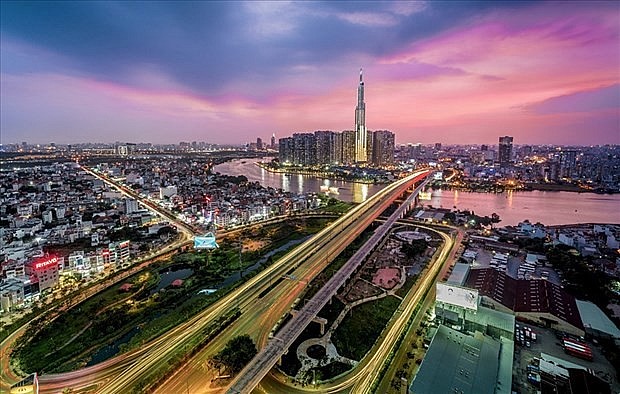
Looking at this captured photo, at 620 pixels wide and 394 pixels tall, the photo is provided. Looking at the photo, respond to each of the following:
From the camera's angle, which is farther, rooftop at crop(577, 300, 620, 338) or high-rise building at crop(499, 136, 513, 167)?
high-rise building at crop(499, 136, 513, 167)

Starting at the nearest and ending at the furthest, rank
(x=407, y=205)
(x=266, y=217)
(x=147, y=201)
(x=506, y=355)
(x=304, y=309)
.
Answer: (x=506, y=355) < (x=304, y=309) < (x=266, y=217) < (x=407, y=205) < (x=147, y=201)

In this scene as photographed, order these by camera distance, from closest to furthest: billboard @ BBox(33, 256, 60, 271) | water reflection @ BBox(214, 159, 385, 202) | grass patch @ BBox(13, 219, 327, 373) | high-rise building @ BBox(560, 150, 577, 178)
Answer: grass patch @ BBox(13, 219, 327, 373)
billboard @ BBox(33, 256, 60, 271)
water reflection @ BBox(214, 159, 385, 202)
high-rise building @ BBox(560, 150, 577, 178)

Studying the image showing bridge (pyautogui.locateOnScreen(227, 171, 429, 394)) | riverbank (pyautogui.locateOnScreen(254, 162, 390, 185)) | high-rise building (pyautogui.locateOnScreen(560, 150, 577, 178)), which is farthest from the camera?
riverbank (pyautogui.locateOnScreen(254, 162, 390, 185))

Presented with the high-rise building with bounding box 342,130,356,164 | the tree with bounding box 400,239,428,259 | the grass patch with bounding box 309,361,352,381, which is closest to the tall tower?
the high-rise building with bounding box 342,130,356,164

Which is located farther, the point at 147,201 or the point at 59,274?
the point at 147,201

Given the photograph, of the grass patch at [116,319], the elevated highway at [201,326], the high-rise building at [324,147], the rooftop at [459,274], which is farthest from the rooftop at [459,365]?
the high-rise building at [324,147]

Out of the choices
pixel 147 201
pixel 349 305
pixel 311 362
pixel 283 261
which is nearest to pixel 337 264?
pixel 283 261

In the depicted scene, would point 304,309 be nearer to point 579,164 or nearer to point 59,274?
point 59,274

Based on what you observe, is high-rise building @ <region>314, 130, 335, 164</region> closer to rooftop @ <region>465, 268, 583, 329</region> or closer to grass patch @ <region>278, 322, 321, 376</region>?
rooftop @ <region>465, 268, 583, 329</region>
